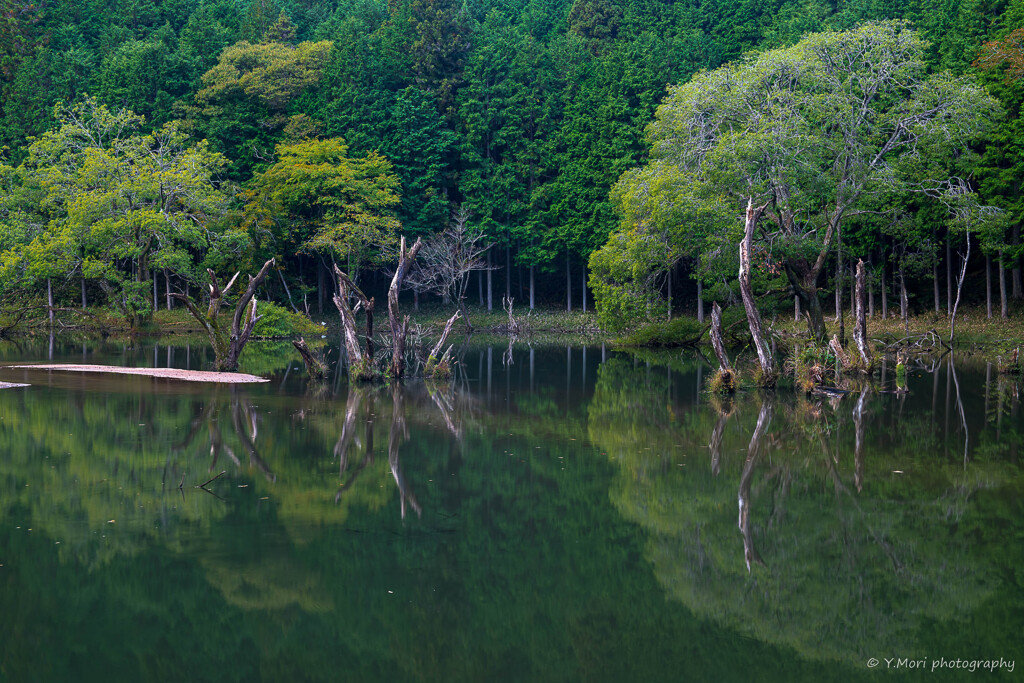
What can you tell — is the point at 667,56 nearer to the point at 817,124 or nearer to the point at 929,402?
the point at 817,124

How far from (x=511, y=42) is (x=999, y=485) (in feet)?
142

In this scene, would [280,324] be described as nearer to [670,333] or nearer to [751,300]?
[670,333]

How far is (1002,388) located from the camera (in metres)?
18.5

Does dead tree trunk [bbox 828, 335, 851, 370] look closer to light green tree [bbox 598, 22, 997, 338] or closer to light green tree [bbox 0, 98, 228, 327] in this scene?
light green tree [bbox 598, 22, 997, 338]

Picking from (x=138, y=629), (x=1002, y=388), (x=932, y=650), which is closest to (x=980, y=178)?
(x=1002, y=388)

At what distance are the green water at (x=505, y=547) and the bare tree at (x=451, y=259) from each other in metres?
29.6

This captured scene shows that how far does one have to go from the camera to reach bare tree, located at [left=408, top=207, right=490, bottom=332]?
44.0m

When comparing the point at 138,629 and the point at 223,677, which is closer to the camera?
the point at 223,677

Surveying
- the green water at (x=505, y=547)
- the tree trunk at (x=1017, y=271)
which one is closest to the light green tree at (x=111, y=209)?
the green water at (x=505, y=547)

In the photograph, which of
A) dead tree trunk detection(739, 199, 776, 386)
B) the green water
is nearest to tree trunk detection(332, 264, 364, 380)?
Result: the green water

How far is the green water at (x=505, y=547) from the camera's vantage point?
5672 millimetres

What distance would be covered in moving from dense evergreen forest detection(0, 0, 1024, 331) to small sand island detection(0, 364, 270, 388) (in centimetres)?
1613

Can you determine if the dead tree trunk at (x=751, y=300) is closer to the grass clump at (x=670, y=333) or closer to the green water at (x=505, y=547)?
the green water at (x=505, y=547)

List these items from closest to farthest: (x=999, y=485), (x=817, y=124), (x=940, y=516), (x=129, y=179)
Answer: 1. (x=940, y=516)
2. (x=999, y=485)
3. (x=817, y=124)
4. (x=129, y=179)
